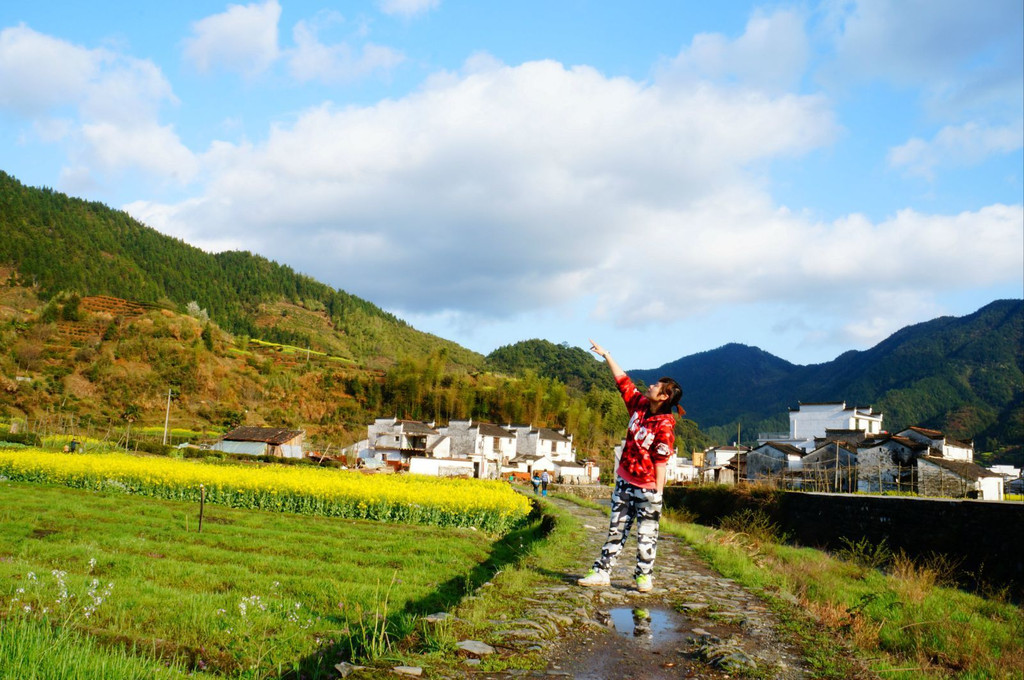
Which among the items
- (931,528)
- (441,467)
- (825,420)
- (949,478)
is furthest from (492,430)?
(931,528)

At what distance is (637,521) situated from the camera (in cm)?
580

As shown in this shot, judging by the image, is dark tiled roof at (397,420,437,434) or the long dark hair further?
dark tiled roof at (397,420,437,434)

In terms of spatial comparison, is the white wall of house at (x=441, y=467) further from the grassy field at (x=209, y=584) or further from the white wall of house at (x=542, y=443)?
the grassy field at (x=209, y=584)

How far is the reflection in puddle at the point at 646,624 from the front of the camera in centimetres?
446

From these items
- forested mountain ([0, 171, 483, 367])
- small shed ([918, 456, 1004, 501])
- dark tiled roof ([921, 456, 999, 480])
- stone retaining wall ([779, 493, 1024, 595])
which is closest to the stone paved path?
stone retaining wall ([779, 493, 1024, 595])

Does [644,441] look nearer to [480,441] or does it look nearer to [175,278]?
[480,441]

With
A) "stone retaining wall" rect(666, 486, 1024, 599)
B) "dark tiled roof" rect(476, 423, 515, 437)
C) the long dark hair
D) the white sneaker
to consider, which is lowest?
"stone retaining wall" rect(666, 486, 1024, 599)

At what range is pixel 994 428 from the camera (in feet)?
309

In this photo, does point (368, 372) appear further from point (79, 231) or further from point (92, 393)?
point (79, 231)

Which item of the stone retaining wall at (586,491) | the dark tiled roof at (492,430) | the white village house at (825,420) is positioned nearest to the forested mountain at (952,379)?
the white village house at (825,420)

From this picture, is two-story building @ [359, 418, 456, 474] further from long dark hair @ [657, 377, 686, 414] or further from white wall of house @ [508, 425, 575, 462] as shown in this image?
long dark hair @ [657, 377, 686, 414]

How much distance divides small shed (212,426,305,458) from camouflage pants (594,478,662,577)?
48.1 m

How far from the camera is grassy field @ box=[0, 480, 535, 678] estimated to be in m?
4.21

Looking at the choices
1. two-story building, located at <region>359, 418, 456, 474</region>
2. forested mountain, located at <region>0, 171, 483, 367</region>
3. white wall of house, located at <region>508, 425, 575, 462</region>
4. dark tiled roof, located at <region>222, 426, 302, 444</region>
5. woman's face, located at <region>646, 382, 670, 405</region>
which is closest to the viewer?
woman's face, located at <region>646, 382, 670, 405</region>
